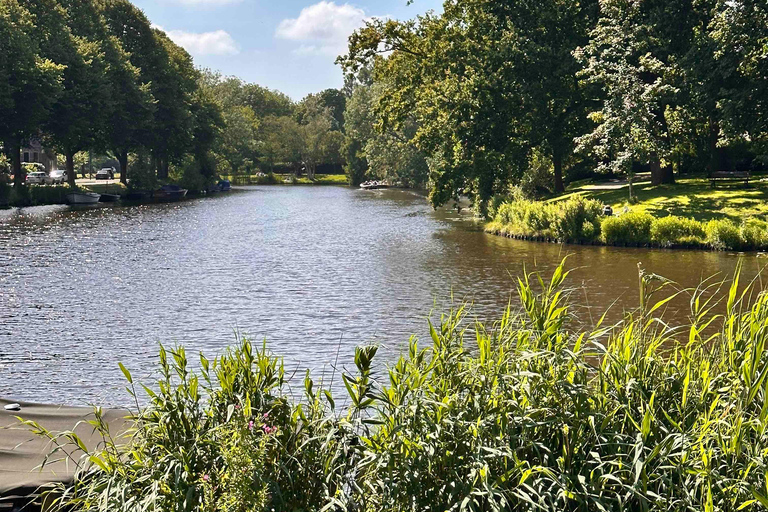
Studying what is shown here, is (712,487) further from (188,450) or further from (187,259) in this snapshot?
(187,259)

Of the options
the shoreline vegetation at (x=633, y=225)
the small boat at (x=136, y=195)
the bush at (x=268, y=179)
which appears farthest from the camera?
the bush at (x=268, y=179)

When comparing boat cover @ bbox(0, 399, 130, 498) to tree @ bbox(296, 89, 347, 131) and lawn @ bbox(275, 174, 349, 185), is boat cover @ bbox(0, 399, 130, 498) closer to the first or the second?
lawn @ bbox(275, 174, 349, 185)

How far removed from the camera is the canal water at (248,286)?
55.9 feet

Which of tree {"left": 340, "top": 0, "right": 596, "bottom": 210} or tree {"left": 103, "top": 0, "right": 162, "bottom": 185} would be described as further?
tree {"left": 103, "top": 0, "right": 162, "bottom": 185}

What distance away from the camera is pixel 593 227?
119 feet

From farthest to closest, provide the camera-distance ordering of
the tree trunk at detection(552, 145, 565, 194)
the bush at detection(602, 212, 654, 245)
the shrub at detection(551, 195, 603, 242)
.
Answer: the tree trunk at detection(552, 145, 565, 194) → the shrub at detection(551, 195, 603, 242) → the bush at detection(602, 212, 654, 245)

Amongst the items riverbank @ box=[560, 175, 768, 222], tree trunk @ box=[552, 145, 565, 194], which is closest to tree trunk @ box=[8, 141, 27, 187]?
tree trunk @ box=[552, 145, 565, 194]

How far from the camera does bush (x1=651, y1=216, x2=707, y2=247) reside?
3294 cm

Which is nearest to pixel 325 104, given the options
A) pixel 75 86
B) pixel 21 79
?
pixel 75 86

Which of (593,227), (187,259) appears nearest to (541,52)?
(593,227)

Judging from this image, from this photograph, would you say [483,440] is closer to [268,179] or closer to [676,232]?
[676,232]

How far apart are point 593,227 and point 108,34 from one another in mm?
64759

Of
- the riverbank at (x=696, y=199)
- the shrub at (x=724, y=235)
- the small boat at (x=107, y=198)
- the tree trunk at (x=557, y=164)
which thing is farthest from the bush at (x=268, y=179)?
the shrub at (x=724, y=235)

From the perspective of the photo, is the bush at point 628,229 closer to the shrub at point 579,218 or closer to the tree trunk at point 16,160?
the shrub at point 579,218
